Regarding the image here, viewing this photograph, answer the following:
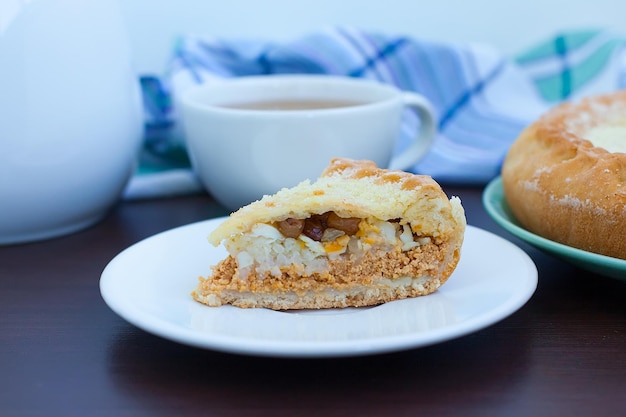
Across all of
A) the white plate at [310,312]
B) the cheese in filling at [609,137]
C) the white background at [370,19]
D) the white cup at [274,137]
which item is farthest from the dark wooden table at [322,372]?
the white background at [370,19]

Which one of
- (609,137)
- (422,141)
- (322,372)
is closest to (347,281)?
(322,372)

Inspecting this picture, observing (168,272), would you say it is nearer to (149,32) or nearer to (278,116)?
(278,116)

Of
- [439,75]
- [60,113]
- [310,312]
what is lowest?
[439,75]

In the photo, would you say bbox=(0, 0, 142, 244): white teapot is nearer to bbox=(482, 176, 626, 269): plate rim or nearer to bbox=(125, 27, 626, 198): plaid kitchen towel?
bbox=(125, 27, 626, 198): plaid kitchen towel

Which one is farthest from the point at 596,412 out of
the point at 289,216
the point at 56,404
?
the point at 56,404

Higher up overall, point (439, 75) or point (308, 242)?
point (308, 242)

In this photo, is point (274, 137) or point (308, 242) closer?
point (308, 242)

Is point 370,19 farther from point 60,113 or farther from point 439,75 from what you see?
point 60,113
